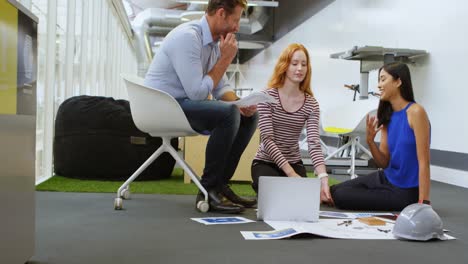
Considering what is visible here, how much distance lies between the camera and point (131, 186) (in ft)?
11.3

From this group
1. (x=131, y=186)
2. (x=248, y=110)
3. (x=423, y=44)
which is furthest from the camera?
(x=423, y=44)

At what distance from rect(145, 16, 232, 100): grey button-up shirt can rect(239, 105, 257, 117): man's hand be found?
184mm

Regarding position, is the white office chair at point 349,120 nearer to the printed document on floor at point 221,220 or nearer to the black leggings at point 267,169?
the black leggings at point 267,169

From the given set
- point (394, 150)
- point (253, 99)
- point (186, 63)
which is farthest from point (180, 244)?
point (394, 150)

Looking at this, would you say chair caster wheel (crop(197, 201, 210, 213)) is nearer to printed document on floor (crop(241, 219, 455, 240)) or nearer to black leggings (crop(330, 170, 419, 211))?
printed document on floor (crop(241, 219, 455, 240))

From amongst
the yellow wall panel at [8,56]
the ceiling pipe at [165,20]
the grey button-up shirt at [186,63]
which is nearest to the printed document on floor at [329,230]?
the grey button-up shirt at [186,63]

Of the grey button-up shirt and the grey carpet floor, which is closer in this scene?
the grey carpet floor

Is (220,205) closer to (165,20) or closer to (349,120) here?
(349,120)

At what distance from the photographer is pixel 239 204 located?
2.64 m

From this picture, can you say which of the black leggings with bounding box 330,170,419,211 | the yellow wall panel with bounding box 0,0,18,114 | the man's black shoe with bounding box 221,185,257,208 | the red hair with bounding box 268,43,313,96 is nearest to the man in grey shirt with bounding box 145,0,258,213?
the man's black shoe with bounding box 221,185,257,208

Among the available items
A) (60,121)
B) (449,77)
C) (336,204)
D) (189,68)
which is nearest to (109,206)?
(189,68)

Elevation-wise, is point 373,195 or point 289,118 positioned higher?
point 289,118

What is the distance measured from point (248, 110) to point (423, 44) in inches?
124

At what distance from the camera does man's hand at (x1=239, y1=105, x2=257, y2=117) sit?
8.27 ft
